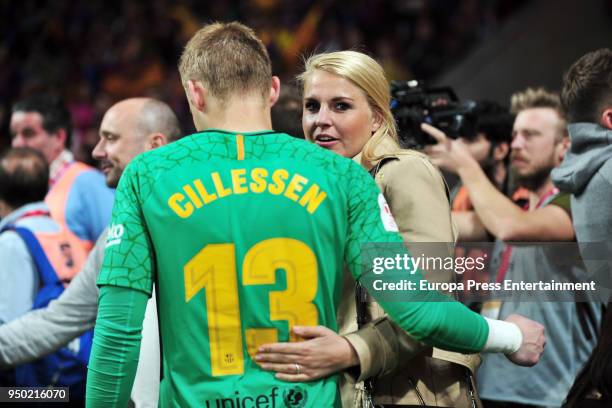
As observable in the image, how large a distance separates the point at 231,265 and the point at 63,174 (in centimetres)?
360

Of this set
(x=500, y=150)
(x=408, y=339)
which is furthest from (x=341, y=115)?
(x=500, y=150)

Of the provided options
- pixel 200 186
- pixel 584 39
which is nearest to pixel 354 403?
pixel 200 186

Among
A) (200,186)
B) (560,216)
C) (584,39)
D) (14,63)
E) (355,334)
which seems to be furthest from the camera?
(14,63)

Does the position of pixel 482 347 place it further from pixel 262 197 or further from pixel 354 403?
pixel 262 197

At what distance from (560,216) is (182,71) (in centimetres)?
207

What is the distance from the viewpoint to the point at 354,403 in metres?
2.76

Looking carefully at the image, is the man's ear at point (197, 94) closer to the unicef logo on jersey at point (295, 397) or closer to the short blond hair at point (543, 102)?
the unicef logo on jersey at point (295, 397)

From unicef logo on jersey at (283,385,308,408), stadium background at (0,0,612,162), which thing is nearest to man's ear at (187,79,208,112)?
unicef logo on jersey at (283,385,308,408)

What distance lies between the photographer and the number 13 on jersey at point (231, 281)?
96.3 inches

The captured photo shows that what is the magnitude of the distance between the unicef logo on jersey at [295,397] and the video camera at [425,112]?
1.86 meters

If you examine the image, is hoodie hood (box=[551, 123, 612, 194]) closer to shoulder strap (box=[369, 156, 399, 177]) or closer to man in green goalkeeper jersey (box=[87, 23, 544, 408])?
shoulder strap (box=[369, 156, 399, 177])

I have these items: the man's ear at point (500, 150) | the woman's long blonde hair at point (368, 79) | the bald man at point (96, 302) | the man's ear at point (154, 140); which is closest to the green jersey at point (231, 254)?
the bald man at point (96, 302)

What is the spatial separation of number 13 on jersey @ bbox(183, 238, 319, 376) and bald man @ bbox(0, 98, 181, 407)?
0.28 meters

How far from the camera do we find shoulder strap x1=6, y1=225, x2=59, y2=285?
4.30m
